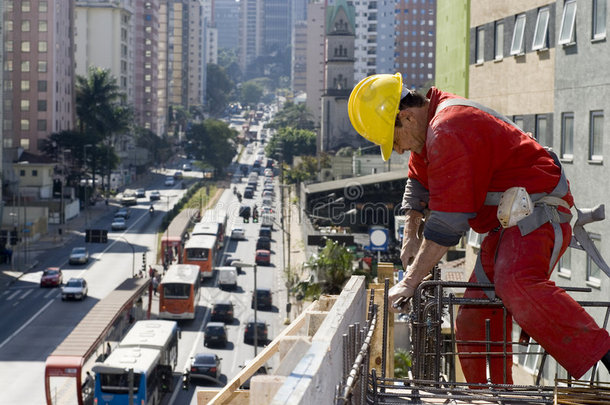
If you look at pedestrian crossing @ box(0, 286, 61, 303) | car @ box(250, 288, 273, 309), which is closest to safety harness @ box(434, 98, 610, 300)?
car @ box(250, 288, 273, 309)

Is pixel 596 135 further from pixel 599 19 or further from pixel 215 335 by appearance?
pixel 215 335

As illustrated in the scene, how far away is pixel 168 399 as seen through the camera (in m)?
45.8

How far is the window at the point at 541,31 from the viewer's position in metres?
26.3

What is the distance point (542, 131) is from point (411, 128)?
2051 centimetres

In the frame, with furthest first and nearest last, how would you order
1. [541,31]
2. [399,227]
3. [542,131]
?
1. [399,227]
2. [541,31]
3. [542,131]

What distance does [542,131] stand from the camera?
2655cm

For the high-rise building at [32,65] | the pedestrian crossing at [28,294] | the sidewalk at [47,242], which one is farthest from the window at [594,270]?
the high-rise building at [32,65]

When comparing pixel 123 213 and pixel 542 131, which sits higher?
pixel 542 131

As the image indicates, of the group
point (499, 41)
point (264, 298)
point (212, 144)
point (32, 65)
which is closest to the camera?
point (499, 41)

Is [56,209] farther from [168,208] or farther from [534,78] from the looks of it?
[534,78]

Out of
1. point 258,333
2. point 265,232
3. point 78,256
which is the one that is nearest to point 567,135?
point 258,333

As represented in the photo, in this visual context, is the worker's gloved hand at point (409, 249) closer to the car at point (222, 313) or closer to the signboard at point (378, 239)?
the signboard at point (378, 239)

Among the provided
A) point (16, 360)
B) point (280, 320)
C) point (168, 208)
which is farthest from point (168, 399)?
point (168, 208)

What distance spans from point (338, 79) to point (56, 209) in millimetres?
57011
